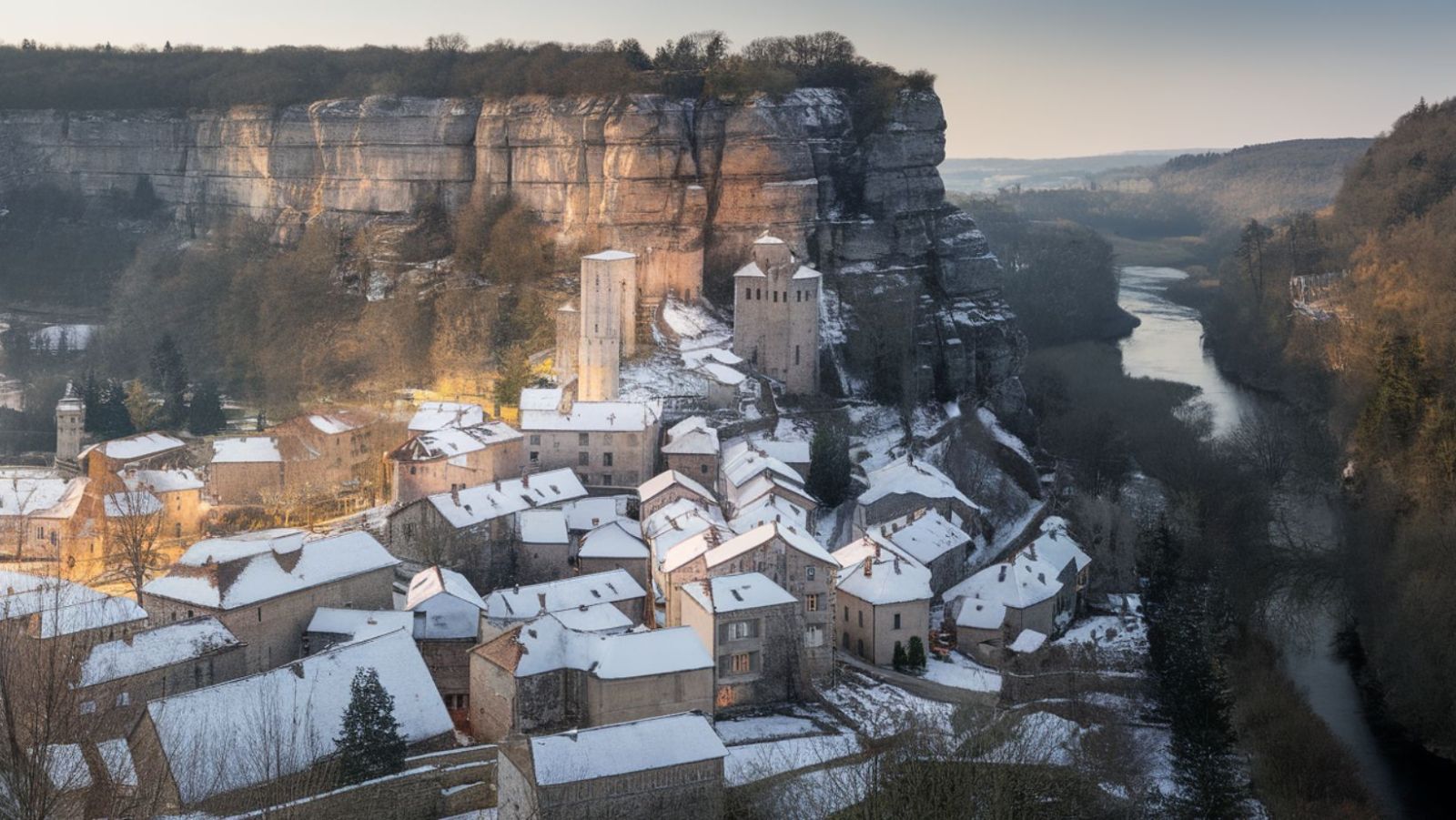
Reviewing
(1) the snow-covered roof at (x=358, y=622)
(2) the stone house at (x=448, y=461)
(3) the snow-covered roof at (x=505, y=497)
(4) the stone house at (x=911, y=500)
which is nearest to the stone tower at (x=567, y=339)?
(2) the stone house at (x=448, y=461)

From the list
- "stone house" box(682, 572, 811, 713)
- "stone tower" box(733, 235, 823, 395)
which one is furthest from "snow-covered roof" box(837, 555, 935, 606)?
"stone tower" box(733, 235, 823, 395)

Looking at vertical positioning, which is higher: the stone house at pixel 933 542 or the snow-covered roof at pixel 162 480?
the snow-covered roof at pixel 162 480

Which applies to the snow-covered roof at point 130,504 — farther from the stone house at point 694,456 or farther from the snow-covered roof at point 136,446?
the stone house at point 694,456

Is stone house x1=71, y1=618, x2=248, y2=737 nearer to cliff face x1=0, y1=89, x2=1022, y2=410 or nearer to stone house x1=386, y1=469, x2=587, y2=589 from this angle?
stone house x1=386, y1=469, x2=587, y2=589

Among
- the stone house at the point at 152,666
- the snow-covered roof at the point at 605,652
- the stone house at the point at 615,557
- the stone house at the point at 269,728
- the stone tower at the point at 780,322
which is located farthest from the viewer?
the stone tower at the point at 780,322

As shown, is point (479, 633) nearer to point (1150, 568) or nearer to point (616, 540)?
point (616, 540)

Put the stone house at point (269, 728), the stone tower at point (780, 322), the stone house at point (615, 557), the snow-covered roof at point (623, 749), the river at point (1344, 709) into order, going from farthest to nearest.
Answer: the stone tower at point (780, 322) → the stone house at point (615, 557) → the river at point (1344, 709) → the snow-covered roof at point (623, 749) → the stone house at point (269, 728)
